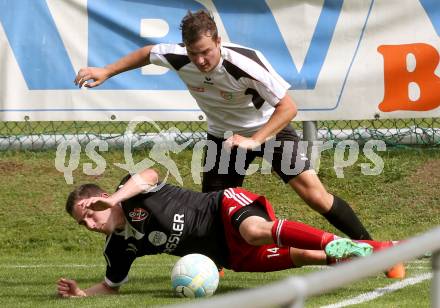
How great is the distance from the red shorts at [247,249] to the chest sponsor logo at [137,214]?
473mm

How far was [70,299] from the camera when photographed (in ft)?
18.4

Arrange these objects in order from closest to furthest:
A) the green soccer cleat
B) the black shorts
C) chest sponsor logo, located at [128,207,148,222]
→ 1. the green soccer cleat
2. chest sponsor logo, located at [128,207,148,222]
3. the black shorts

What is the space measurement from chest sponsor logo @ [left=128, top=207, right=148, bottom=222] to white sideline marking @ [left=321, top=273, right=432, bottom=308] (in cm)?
124

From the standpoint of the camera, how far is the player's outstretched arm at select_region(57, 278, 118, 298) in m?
5.69

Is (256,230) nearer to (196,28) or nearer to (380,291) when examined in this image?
(380,291)

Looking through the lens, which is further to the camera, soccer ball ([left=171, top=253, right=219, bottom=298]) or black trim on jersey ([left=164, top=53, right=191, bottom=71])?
black trim on jersey ([left=164, top=53, right=191, bottom=71])

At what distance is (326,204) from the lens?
6227mm

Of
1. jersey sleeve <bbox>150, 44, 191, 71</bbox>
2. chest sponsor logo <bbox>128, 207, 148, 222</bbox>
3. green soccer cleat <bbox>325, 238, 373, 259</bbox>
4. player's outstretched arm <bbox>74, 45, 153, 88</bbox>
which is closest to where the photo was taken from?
green soccer cleat <bbox>325, 238, 373, 259</bbox>

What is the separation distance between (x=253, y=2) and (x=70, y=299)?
3855 millimetres

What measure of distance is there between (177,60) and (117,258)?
1.39 meters

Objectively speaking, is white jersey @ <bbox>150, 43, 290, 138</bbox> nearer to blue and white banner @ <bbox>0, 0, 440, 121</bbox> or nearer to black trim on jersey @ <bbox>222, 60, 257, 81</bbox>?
black trim on jersey @ <bbox>222, 60, 257, 81</bbox>

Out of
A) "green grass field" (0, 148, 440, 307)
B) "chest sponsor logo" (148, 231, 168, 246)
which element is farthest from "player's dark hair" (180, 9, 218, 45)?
"green grass field" (0, 148, 440, 307)

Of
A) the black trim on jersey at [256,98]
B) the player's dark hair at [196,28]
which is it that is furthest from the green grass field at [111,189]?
the player's dark hair at [196,28]

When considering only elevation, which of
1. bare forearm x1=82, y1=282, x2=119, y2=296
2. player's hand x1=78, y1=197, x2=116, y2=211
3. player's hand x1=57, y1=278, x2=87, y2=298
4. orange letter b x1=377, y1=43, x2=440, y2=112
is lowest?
bare forearm x1=82, y1=282, x2=119, y2=296
